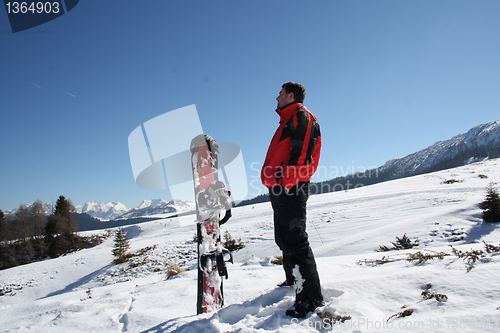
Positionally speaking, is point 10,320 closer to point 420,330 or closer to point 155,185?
point 155,185

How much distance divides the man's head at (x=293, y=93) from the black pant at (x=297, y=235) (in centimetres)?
99

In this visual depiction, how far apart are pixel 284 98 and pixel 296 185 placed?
108 cm

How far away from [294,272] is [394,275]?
43.2 inches

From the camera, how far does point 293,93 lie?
2.73 metres

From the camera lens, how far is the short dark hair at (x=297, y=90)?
2.73 meters

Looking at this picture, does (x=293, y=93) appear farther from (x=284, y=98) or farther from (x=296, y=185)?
(x=296, y=185)

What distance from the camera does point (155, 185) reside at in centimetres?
499

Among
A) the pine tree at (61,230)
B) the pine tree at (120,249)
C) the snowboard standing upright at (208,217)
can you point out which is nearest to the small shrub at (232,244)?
the pine tree at (120,249)

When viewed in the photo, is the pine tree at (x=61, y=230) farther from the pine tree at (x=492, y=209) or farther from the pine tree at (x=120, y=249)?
the pine tree at (x=492, y=209)

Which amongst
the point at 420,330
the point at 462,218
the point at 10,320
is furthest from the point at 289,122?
the point at 462,218

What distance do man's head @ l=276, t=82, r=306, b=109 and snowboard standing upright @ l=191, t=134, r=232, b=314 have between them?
112 cm

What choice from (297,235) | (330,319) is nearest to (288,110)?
(297,235)

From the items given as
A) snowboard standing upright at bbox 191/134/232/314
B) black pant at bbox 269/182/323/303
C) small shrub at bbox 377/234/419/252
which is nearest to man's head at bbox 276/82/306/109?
black pant at bbox 269/182/323/303

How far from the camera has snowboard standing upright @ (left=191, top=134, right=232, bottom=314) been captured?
2.62 meters
